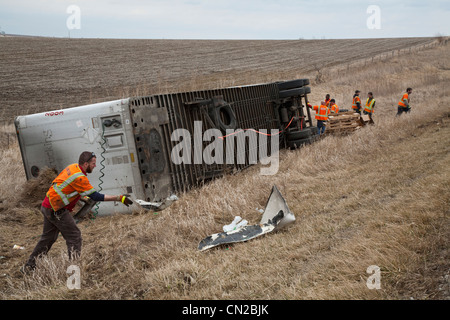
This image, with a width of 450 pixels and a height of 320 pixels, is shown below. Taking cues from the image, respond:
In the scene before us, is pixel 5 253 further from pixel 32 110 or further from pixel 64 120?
pixel 32 110

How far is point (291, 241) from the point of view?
4.77m

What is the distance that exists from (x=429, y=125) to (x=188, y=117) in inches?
280

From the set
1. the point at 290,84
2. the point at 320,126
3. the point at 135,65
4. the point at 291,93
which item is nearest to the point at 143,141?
the point at 291,93

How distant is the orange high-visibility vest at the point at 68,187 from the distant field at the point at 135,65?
11751 mm

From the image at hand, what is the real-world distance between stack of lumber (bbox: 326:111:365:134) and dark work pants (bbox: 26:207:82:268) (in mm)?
9470

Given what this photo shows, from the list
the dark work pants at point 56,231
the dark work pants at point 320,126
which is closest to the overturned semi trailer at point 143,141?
the dark work pants at point 56,231

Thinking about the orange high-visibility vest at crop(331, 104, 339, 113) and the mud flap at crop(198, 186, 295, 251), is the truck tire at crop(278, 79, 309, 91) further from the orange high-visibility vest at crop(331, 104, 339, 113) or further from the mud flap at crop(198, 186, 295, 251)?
the mud flap at crop(198, 186, 295, 251)

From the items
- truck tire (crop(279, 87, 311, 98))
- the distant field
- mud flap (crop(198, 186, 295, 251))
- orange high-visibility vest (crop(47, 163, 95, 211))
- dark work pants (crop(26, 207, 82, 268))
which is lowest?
mud flap (crop(198, 186, 295, 251))

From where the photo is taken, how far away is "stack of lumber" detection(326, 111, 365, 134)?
505 inches

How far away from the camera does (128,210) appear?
7.57m

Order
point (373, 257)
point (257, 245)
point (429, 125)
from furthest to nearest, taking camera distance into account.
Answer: point (429, 125) → point (257, 245) → point (373, 257)

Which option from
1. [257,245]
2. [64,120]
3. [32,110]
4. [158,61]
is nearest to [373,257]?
[257,245]

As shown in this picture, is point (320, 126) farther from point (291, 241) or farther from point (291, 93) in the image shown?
point (291, 241)

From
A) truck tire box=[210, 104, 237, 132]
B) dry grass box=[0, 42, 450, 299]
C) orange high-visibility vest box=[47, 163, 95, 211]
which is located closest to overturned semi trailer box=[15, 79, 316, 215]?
truck tire box=[210, 104, 237, 132]
